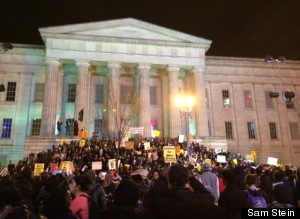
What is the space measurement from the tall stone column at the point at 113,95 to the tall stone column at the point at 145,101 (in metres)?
2.74

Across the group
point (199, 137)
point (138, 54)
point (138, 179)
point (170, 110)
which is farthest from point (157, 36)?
point (138, 179)

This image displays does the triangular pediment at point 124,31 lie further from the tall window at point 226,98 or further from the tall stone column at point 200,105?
the tall window at point 226,98

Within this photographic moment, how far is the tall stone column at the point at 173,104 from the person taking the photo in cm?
3459

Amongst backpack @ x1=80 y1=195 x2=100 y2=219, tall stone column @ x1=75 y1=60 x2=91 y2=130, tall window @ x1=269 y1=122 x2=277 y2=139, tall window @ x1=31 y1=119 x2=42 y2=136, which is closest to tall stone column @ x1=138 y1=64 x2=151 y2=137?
tall stone column @ x1=75 y1=60 x2=91 y2=130

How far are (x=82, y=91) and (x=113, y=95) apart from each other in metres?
3.55

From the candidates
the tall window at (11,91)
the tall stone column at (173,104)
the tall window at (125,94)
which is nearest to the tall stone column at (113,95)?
the tall window at (125,94)

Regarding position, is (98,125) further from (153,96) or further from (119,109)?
(153,96)

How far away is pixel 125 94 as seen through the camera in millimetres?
37969

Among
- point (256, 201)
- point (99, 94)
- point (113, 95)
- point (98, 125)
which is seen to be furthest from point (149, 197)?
point (99, 94)

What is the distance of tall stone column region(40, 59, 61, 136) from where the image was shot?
1248 inches

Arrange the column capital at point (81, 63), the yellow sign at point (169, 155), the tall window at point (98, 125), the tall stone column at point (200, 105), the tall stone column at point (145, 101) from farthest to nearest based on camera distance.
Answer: the tall window at point (98, 125)
the tall stone column at point (200, 105)
the column capital at point (81, 63)
the tall stone column at point (145, 101)
the yellow sign at point (169, 155)

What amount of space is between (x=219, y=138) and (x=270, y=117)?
39.3 feet

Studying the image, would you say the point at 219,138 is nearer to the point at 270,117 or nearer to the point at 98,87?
the point at 270,117

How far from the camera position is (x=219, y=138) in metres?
34.7
